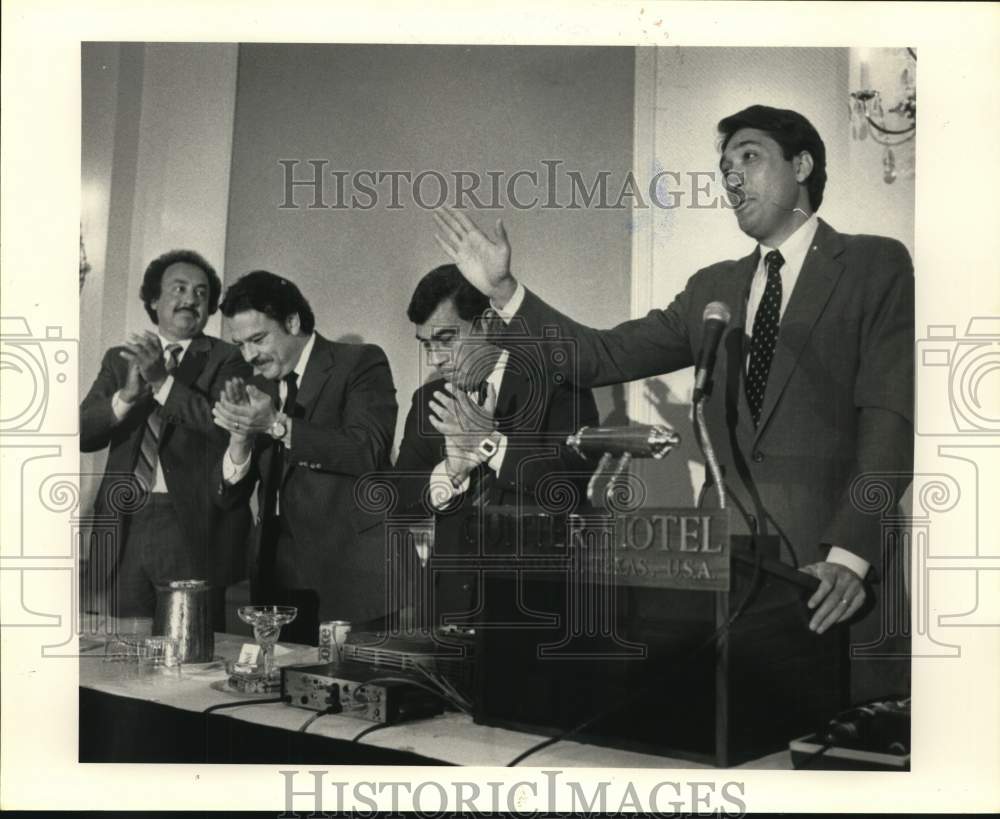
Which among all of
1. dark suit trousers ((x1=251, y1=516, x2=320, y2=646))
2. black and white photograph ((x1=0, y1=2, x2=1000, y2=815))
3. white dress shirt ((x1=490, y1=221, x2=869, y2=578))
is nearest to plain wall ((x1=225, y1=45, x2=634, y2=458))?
black and white photograph ((x1=0, y1=2, x2=1000, y2=815))

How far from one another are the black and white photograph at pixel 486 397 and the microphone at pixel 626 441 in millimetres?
17

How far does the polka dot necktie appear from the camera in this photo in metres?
3.09

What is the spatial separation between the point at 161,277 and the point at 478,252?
0.97 m

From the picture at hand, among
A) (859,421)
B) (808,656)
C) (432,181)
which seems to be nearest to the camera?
(808,656)

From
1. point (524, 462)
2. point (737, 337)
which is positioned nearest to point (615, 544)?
point (524, 462)

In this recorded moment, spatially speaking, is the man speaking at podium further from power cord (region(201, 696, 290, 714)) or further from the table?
power cord (region(201, 696, 290, 714))

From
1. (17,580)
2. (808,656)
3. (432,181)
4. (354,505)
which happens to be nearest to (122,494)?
(17,580)

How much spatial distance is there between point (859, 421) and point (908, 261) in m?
0.45

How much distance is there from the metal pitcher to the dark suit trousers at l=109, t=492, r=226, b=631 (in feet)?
0.51

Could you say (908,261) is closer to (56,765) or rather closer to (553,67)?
(553,67)

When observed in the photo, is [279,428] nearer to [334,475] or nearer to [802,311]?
[334,475]

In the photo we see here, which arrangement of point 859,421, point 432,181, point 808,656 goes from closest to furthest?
point 808,656 → point 859,421 → point 432,181

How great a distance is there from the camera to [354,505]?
11.0 feet

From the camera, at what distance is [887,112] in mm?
3127
